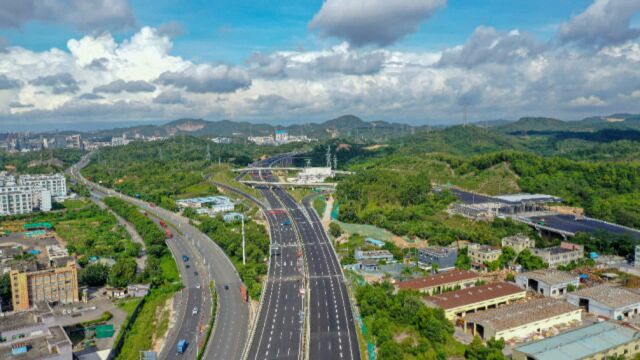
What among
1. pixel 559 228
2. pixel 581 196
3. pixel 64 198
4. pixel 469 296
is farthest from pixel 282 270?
pixel 64 198

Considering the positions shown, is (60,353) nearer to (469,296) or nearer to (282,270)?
(282,270)

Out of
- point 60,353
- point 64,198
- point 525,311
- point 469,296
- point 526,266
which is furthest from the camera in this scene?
point 64,198

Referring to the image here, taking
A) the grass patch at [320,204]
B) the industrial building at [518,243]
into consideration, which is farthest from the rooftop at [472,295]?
the grass patch at [320,204]

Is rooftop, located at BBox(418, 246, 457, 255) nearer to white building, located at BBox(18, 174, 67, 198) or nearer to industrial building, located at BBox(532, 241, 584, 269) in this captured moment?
industrial building, located at BBox(532, 241, 584, 269)

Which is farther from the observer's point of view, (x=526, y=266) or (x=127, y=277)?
(x=526, y=266)

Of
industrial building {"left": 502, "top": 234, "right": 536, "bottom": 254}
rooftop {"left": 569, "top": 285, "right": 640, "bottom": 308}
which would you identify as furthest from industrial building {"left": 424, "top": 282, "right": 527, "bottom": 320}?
industrial building {"left": 502, "top": 234, "right": 536, "bottom": 254}

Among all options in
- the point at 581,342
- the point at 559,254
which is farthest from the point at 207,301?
the point at 559,254

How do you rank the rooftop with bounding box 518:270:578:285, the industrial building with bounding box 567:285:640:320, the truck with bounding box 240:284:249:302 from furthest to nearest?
the rooftop with bounding box 518:270:578:285 < the truck with bounding box 240:284:249:302 < the industrial building with bounding box 567:285:640:320
